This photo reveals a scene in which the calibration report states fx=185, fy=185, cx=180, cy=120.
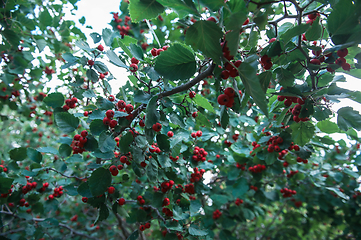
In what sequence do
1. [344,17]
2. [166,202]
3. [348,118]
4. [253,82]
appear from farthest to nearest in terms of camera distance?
[166,202], [348,118], [344,17], [253,82]

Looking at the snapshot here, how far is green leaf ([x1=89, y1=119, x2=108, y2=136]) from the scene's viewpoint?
164 centimetres

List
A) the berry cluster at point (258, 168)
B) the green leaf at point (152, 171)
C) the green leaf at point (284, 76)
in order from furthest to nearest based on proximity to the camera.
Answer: the berry cluster at point (258, 168)
the green leaf at point (152, 171)
the green leaf at point (284, 76)

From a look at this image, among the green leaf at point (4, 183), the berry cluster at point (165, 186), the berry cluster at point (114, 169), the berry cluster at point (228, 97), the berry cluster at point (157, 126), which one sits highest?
the berry cluster at point (157, 126)

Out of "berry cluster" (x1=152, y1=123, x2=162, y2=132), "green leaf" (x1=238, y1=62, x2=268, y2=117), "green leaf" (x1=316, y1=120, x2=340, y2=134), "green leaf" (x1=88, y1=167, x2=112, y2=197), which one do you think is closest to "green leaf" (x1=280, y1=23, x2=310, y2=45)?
"green leaf" (x1=238, y1=62, x2=268, y2=117)

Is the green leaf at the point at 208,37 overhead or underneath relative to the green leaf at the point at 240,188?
overhead

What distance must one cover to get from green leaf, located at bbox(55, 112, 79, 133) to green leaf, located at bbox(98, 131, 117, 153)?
20.7 inches

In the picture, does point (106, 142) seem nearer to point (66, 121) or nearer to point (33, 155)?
point (66, 121)

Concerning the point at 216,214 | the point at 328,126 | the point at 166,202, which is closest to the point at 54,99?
the point at 166,202

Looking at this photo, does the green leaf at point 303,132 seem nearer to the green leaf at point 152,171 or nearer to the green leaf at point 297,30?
the green leaf at point 297,30

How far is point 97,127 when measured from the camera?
1.66 meters

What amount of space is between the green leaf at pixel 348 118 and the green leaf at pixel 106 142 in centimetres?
196

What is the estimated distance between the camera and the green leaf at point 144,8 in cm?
115

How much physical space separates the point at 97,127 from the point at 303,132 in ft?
6.33

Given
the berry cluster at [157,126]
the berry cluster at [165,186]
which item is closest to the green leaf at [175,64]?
the berry cluster at [157,126]
